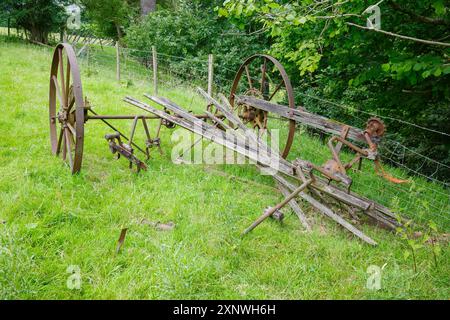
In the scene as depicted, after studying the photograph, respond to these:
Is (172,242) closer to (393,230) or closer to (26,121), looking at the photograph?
(393,230)

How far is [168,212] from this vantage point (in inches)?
144

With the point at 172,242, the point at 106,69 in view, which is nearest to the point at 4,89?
the point at 106,69

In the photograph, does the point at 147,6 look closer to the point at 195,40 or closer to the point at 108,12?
the point at 108,12

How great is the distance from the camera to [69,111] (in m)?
4.48

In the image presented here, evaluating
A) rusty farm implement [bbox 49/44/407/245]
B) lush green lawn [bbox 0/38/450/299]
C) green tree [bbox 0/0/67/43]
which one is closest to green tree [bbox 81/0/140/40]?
green tree [bbox 0/0/67/43]

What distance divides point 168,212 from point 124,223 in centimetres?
48

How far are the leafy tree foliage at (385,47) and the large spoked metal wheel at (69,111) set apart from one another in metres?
1.86

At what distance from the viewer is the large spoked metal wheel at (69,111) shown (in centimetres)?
379

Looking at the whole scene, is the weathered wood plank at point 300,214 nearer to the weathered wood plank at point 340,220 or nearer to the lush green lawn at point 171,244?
the lush green lawn at point 171,244

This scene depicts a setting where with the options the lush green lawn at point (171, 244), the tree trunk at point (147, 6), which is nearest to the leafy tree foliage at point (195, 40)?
the tree trunk at point (147, 6)

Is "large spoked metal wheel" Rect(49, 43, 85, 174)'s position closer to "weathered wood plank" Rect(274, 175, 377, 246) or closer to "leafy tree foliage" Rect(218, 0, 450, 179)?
"leafy tree foliage" Rect(218, 0, 450, 179)

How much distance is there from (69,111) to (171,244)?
2.56m

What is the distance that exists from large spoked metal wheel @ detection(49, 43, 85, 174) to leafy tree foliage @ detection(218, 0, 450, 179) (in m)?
1.86

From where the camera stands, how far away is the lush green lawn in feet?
8.54
